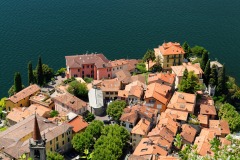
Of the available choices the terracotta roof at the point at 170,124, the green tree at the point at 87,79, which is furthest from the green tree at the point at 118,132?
the green tree at the point at 87,79

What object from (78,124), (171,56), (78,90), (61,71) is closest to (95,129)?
(78,124)

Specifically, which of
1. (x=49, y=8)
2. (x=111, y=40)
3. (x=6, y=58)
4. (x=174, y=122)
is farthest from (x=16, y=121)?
(x=49, y=8)

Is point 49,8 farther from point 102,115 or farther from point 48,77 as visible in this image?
point 102,115

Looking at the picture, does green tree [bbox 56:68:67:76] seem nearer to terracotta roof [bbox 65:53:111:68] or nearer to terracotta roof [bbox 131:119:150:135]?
terracotta roof [bbox 65:53:111:68]

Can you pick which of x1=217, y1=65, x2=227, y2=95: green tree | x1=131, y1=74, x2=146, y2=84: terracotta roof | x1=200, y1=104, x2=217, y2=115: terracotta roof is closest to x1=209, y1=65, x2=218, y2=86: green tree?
x1=217, y1=65, x2=227, y2=95: green tree

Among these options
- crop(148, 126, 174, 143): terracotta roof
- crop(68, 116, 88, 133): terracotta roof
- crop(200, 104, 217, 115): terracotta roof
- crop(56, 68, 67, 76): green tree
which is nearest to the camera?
crop(148, 126, 174, 143): terracotta roof
